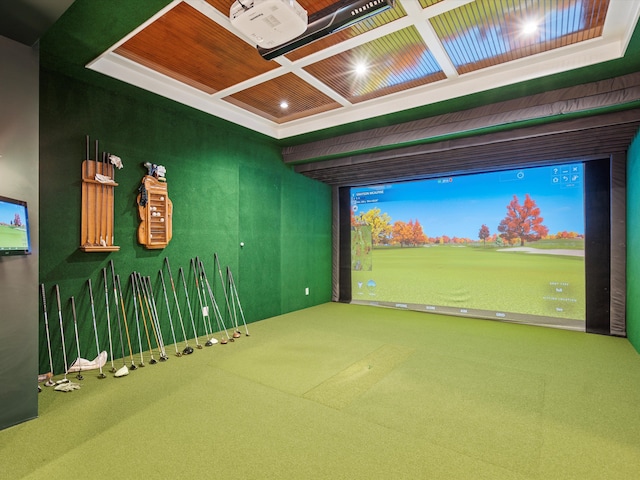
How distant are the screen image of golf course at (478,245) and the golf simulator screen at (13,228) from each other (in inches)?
224

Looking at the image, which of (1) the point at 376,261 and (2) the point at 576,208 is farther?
(1) the point at 376,261

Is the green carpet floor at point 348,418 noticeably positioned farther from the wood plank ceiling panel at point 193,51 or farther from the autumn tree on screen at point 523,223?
the wood plank ceiling panel at point 193,51

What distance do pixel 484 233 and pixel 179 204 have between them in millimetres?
4910

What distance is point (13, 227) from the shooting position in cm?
231

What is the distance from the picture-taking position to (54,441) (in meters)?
2.21

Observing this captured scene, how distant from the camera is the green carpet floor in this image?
1987 millimetres

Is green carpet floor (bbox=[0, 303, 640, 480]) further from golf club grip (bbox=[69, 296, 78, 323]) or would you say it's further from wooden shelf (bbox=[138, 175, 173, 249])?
wooden shelf (bbox=[138, 175, 173, 249])

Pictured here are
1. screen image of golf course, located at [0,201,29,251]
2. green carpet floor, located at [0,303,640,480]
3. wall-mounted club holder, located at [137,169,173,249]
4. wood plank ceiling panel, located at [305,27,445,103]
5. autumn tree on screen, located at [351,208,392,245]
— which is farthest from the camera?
autumn tree on screen, located at [351,208,392,245]

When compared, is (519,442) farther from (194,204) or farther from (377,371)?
(194,204)

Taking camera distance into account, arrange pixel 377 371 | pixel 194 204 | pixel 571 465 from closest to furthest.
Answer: pixel 571 465, pixel 377 371, pixel 194 204

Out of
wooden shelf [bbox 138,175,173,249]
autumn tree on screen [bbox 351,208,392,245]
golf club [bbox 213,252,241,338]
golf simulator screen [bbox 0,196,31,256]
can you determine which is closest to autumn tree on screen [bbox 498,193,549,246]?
autumn tree on screen [bbox 351,208,392,245]

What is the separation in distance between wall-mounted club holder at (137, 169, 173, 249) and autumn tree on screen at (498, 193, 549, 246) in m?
5.16

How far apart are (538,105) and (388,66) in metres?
1.76

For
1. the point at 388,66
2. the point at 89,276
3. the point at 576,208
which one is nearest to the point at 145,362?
the point at 89,276
